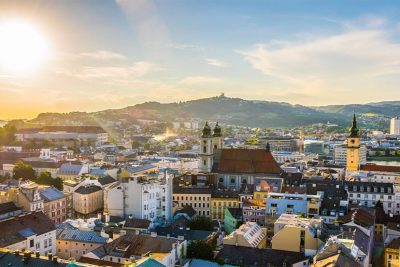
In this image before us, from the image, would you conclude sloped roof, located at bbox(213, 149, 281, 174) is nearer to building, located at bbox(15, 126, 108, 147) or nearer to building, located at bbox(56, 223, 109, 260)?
building, located at bbox(56, 223, 109, 260)

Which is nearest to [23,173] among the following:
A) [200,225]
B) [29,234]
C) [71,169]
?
[71,169]

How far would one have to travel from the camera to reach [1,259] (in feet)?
110

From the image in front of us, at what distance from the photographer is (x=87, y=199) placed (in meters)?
66.6

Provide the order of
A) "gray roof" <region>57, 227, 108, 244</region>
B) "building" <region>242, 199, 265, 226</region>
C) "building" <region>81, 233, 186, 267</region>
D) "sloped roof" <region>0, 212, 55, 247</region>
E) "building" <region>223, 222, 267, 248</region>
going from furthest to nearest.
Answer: "building" <region>242, 199, 265, 226</region> < "building" <region>223, 222, 267, 248</region> < "gray roof" <region>57, 227, 108, 244</region> < "sloped roof" <region>0, 212, 55, 247</region> < "building" <region>81, 233, 186, 267</region>

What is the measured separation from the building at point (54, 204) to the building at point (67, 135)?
307 feet

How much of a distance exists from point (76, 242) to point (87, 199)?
2017 cm

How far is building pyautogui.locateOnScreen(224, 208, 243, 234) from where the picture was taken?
200ft

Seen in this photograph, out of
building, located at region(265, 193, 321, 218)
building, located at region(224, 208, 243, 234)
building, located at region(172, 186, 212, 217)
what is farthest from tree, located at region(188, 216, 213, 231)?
building, located at region(172, 186, 212, 217)

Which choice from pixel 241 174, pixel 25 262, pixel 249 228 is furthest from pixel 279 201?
pixel 25 262

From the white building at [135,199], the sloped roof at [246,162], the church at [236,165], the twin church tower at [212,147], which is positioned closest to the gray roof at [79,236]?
the white building at [135,199]

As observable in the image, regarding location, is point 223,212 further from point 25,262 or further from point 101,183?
point 25,262

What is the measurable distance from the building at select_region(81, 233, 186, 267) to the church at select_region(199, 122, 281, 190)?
1500 inches

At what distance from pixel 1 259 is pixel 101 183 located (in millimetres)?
42139

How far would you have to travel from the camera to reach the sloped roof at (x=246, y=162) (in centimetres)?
8190
